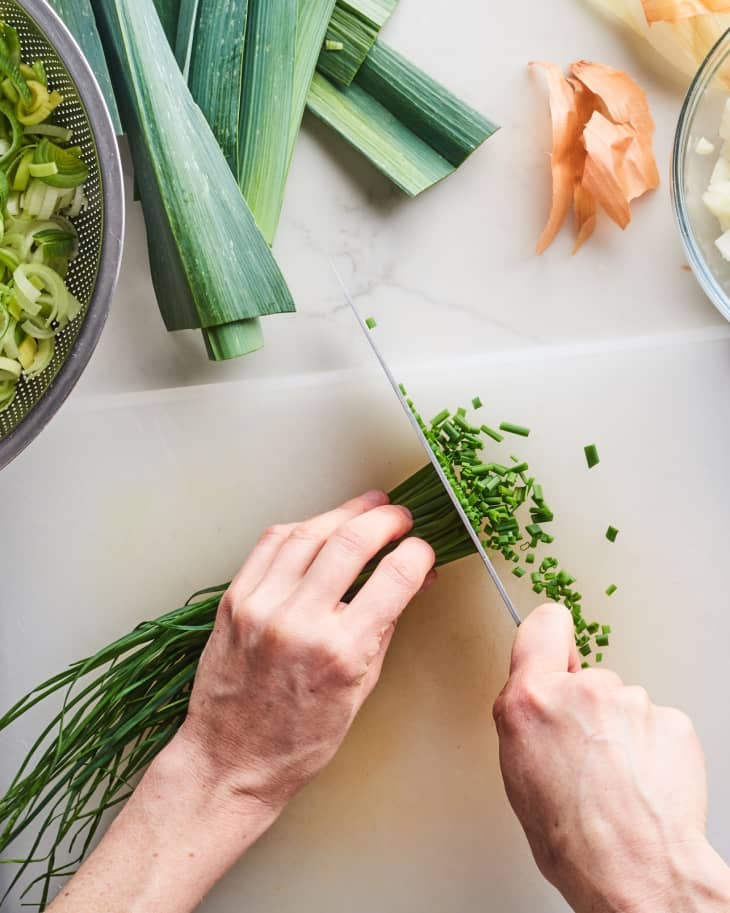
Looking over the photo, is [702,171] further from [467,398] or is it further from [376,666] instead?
[376,666]

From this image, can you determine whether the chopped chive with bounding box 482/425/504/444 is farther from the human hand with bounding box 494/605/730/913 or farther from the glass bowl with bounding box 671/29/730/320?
the glass bowl with bounding box 671/29/730/320

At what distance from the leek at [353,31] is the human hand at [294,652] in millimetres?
680

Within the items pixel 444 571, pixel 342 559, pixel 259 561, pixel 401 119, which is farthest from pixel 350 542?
pixel 401 119

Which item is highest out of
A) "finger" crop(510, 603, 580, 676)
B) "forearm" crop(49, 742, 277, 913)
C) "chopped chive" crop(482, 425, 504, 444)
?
"chopped chive" crop(482, 425, 504, 444)

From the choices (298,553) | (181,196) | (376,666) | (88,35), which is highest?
(88,35)

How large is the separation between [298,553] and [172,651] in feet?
0.89

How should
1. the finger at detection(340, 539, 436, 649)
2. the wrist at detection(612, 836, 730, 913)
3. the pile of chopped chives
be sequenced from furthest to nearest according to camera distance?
the pile of chopped chives, the finger at detection(340, 539, 436, 649), the wrist at detection(612, 836, 730, 913)

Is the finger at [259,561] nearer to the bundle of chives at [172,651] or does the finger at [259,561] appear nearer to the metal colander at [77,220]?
the bundle of chives at [172,651]

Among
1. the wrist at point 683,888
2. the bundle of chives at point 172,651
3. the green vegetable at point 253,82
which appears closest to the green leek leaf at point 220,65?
the green vegetable at point 253,82

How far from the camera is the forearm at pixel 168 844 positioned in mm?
1051

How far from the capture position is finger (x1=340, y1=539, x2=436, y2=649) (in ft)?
3.49

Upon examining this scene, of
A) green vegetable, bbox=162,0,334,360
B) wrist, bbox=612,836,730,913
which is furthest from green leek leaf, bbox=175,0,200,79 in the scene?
wrist, bbox=612,836,730,913

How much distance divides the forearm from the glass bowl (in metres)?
0.99

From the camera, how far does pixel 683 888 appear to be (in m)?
0.96
